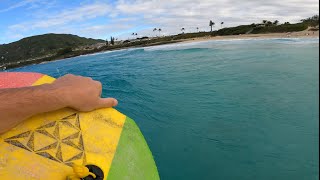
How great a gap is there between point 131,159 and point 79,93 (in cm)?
89

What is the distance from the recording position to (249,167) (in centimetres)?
470

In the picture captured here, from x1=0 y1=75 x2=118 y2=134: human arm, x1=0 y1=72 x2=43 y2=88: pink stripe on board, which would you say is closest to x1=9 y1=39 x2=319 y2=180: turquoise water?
x1=0 y1=75 x2=118 y2=134: human arm

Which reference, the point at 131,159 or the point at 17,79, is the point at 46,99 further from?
the point at 17,79

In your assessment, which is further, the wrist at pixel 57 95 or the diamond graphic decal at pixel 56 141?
the wrist at pixel 57 95

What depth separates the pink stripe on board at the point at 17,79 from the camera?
12.4ft

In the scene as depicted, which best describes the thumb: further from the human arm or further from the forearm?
the forearm

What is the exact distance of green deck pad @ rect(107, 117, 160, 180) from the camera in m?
2.85

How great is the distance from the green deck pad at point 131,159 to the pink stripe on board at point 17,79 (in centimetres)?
143

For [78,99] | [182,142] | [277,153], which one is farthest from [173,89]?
[78,99]

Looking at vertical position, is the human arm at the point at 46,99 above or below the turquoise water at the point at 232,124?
above

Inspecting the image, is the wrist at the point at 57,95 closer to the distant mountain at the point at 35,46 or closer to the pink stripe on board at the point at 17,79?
the pink stripe on board at the point at 17,79

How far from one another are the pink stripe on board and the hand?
915 millimetres

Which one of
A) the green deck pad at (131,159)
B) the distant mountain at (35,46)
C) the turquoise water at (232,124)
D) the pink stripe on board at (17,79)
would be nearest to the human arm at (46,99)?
the green deck pad at (131,159)

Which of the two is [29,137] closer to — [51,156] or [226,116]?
[51,156]
